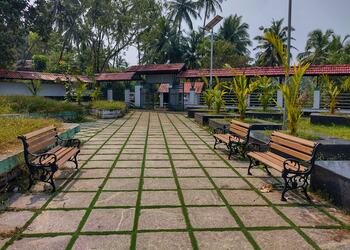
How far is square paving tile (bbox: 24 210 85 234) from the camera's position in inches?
139

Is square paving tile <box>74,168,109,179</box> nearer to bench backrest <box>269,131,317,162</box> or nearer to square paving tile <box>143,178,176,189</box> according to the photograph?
square paving tile <box>143,178,176,189</box>

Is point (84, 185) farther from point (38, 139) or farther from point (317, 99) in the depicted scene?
point (317, 99)

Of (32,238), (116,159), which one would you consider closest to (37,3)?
(116,159)

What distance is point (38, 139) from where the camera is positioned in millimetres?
5531

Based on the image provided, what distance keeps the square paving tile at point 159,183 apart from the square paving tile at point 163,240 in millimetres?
1679

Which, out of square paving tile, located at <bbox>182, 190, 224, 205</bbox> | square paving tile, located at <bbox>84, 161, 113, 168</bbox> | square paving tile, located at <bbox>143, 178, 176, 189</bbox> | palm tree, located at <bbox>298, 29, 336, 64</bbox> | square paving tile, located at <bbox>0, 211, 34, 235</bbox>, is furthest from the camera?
palm tree, located at <bbox>298, 29, 336, 64</bbox>

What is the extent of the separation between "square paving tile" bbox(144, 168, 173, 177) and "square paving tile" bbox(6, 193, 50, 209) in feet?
6.25

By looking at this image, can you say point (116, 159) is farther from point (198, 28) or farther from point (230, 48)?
point (198, 28)

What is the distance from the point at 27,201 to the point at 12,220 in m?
0.65

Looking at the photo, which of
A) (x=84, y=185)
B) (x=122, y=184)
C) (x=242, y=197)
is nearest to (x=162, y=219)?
(x=242, y=197)

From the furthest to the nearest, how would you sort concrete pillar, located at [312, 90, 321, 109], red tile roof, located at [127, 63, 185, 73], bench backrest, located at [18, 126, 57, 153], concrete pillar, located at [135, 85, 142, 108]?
1. concrete pillar, located at [135, 85, 142, 108]
2. red tile roof, located at [127, 63, 185, 73]
3. concrete pillar, located at [312, 90, 321, 109]
4. bench backrest, located at [18, 126, 57, 153]

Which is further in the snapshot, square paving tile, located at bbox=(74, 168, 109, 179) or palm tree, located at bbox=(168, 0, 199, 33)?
palm tree, located at bbox=(168, 0, 199, 33)

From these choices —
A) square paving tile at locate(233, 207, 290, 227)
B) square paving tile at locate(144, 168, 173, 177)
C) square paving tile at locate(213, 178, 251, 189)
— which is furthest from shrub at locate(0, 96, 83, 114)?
square paving tile at locate(233, 207, 290, 227)

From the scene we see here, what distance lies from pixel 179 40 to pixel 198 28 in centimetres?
461
